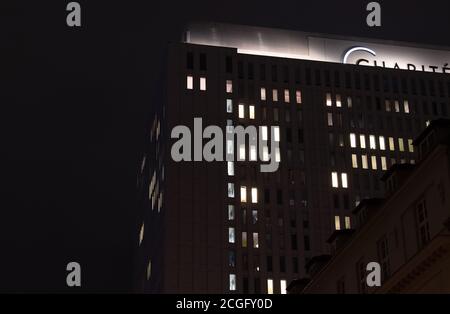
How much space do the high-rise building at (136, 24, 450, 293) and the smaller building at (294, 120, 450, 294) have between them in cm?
6466

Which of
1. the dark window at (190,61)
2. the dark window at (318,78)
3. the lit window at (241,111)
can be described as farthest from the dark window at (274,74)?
the dark window at (190,61)

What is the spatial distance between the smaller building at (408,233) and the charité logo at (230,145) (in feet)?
236

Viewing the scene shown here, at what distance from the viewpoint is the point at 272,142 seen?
131500 mm

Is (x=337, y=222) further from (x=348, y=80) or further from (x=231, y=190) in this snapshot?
(x=348, y=80)

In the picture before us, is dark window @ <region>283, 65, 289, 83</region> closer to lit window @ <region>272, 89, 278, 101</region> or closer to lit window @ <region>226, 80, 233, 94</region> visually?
lit window @ <region>272, 89, 278, 101</region>

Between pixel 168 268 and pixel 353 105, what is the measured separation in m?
42.3

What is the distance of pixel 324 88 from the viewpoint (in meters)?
139

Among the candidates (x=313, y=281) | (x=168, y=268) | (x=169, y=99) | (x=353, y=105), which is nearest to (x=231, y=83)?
(x=169, y=99)

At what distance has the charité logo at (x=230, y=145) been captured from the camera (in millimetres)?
127938

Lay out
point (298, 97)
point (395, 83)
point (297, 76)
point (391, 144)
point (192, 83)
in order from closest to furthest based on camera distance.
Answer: point (192, 83) → point (391, 144) → point (298, 97) → point (297, 76) → point (395, 83)

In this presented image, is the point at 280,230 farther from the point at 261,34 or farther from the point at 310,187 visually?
the point at 261,34

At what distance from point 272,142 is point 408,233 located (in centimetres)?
8506

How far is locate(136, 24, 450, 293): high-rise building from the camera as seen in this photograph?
121250 millimetres

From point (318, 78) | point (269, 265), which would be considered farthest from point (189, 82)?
point (269, 265)
